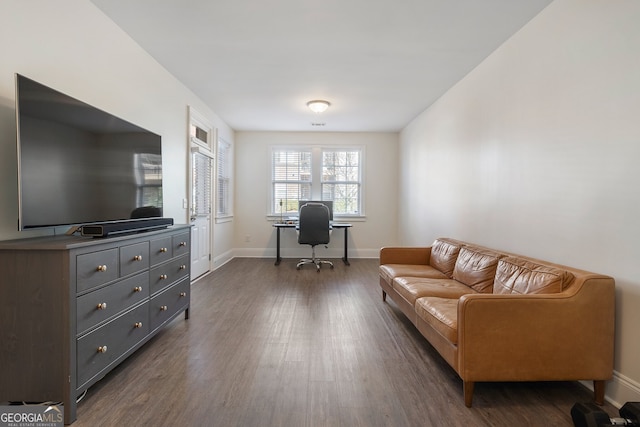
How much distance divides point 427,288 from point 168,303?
2.12m

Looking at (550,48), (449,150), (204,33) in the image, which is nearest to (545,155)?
(550,48)

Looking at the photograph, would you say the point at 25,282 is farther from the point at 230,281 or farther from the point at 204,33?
the point at 230,281

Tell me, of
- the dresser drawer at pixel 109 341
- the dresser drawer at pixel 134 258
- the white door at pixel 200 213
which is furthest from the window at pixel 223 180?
the dresser drawer at pixel 109 341

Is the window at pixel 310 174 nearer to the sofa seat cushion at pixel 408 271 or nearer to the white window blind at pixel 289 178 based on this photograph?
the white window blind at pixel 289 178

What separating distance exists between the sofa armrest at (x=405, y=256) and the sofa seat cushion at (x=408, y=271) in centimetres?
9

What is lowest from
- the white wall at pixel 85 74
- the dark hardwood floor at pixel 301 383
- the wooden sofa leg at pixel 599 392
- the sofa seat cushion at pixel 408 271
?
the dark hardwood floor at pixel 301 383

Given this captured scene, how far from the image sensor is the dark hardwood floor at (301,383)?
1.60m

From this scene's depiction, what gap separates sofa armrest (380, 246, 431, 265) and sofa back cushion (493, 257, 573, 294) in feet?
4.30

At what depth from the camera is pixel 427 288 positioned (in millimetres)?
2541

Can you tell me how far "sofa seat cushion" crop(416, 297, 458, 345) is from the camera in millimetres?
1807

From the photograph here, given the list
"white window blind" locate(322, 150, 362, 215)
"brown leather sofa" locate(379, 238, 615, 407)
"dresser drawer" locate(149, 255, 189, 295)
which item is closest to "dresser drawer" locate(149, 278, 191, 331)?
"dresser drawer" locate(149, 255, 189, 295)

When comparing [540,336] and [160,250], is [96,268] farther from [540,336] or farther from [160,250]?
[540,336]

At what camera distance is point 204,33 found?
8.77 feet

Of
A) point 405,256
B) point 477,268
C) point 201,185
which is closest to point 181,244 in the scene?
point 201,185
